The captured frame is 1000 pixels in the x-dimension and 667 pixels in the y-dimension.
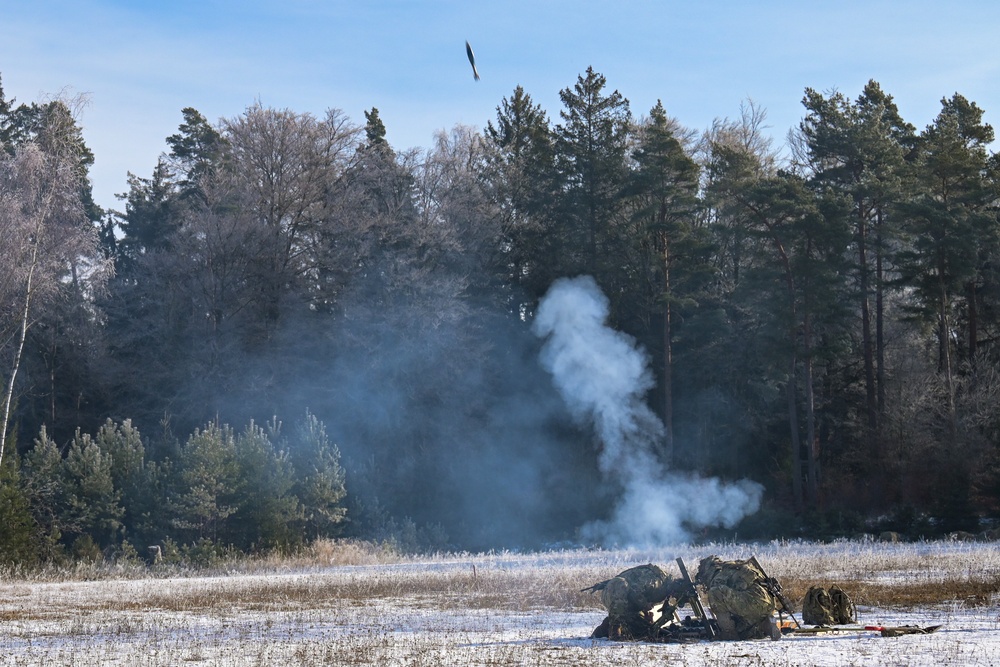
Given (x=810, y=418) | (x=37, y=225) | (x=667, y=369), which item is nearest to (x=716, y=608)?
(x=37, y=225)

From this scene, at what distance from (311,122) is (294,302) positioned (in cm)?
867

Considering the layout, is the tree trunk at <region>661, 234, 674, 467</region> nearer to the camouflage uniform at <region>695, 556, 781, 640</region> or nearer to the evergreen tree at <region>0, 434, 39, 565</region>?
the evergreen tree at <region>0, 434, 39, 565</region>

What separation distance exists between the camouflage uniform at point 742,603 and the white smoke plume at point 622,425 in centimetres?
2159

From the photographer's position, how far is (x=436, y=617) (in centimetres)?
1773

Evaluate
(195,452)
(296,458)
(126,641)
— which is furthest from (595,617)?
(296,458)

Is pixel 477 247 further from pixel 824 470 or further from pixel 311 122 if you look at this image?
pixel 824 470

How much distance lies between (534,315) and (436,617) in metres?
32.9

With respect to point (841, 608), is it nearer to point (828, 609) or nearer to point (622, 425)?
Answer: point (828, 609)

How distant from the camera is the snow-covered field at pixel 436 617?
518 inches

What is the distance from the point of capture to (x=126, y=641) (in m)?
14.9

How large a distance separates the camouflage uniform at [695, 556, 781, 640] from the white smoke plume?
21586 millimetres

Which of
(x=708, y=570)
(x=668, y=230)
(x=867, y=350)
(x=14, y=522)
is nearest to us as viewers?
(x=708, y=570)

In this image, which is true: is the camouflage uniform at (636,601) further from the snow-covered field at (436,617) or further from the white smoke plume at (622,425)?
the white smoke plume at (622,425)

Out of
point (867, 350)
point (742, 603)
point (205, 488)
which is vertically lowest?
point (742, 603)
